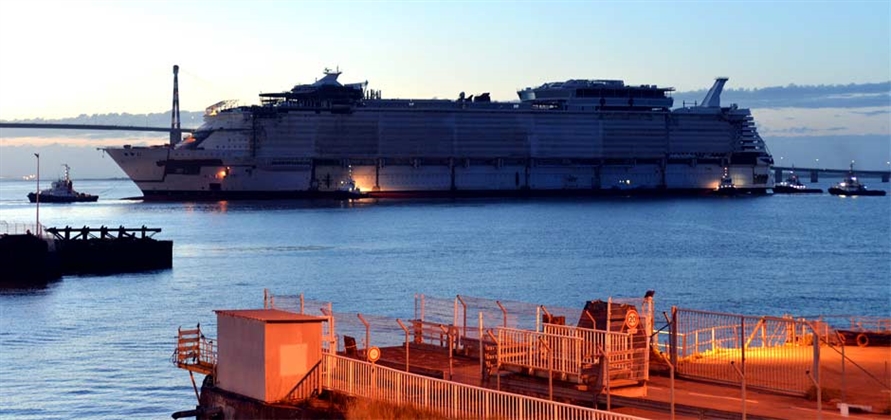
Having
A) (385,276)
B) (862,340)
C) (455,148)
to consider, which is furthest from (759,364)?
(455,148)

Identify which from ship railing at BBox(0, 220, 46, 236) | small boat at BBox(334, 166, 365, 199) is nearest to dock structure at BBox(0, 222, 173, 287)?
ship railing at BBox(0, 220, 46, 236)

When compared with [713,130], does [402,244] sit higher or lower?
lower

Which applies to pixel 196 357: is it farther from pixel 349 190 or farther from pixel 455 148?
pixel 455 148

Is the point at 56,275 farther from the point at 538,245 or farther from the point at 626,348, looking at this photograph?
the point at 626,348

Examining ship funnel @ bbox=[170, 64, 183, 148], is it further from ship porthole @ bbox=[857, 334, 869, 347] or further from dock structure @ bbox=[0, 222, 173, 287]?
ship porthole @ bbox=[857, 334, 869, 347]

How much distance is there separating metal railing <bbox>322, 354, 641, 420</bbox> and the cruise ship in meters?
114

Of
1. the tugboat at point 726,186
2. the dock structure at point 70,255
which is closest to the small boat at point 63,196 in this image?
the tugboat at point 726,186

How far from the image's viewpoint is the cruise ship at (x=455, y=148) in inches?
5202

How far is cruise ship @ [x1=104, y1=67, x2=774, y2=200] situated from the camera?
132 metres

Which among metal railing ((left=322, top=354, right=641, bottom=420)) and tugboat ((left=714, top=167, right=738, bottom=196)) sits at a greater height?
tugboat ((left=714, top=167, right=738, bottom=196))

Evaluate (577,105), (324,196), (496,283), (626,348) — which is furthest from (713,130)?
→ (626,348)

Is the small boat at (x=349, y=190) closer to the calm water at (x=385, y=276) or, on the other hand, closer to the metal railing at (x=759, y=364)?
the calm water at (x=385, y=276)

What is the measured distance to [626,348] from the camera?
1548 centimetres

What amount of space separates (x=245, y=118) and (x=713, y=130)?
54710mm
